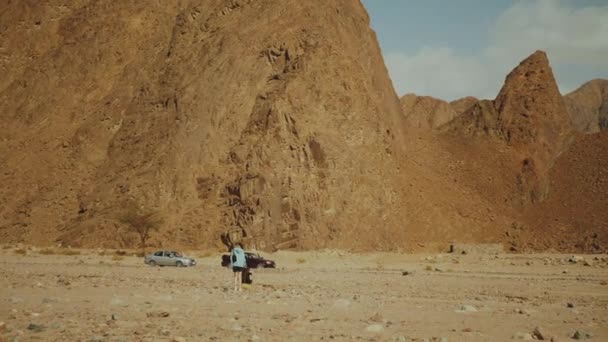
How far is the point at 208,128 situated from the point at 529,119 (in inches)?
1332

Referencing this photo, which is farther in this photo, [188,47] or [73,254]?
[188,47]

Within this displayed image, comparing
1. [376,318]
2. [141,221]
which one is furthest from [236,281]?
[141,221]

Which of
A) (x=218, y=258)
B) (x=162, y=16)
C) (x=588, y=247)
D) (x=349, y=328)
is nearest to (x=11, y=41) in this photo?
(x=162, y=16)

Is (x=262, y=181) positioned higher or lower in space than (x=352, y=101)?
lower

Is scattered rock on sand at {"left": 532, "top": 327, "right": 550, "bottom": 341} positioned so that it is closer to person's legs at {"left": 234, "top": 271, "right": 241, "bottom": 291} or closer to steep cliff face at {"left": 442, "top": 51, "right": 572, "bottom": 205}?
person's legs at {"left": 234, "top": 271, "right": 241, "bottom": 291}

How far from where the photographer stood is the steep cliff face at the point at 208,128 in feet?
160

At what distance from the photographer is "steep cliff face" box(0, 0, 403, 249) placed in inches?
1916

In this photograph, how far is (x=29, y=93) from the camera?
215 feet

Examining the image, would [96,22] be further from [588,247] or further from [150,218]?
[588,247]

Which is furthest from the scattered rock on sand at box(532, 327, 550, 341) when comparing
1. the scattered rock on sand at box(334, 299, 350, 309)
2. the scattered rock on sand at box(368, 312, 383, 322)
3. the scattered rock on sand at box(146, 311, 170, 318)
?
the scattered rock on sand at box(146, 311, 170, 318)

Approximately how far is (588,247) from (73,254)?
126ft

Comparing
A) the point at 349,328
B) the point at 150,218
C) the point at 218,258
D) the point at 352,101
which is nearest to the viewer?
the point at 349,328

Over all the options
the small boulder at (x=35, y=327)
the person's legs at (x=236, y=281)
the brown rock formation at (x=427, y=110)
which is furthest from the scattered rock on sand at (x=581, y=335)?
the brown rock formation at (x=427, y=110)

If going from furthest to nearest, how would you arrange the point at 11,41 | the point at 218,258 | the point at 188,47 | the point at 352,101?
the point at 11,41, the point at 188,47, the point at 352,101, the point at 218,258
